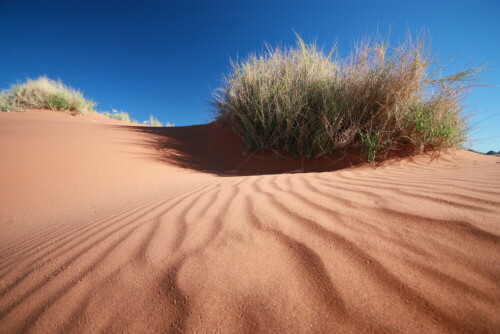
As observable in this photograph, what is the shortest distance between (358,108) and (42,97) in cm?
1122

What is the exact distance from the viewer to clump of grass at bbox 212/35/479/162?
2.85 meters

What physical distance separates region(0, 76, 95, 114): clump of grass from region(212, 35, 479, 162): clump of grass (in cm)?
850

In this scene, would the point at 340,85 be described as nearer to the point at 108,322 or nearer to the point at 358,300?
the point at 358,300

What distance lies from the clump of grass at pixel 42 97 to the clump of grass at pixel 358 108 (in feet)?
27.9

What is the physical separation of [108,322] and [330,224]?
0.99 meters

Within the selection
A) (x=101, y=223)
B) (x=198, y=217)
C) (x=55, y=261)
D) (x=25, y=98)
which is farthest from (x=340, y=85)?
(x=25, y=98)

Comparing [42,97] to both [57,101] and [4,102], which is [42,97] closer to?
[57,101]

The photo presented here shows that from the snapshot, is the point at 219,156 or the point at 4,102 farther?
the point at 4,102

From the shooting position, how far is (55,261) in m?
1.04

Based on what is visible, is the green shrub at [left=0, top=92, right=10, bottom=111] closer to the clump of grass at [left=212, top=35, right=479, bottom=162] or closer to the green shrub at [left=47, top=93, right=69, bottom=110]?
the green shrub at [left=47, top=93, right=69, bottom=110]

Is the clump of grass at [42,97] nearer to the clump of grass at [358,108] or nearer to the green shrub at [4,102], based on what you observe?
the green shrub at [4,102]

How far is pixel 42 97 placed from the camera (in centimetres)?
797

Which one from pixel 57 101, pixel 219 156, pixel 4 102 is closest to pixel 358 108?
pixel 219 156

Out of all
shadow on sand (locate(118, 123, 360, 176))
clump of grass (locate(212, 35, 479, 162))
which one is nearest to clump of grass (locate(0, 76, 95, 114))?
shadow on sand (locate(118, 123, 360, 176))
